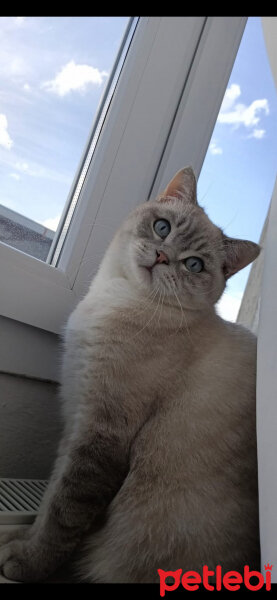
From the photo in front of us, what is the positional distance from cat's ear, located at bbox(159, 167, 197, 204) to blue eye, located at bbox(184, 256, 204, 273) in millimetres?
200

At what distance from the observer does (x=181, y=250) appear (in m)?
1.37

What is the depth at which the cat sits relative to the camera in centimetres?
106

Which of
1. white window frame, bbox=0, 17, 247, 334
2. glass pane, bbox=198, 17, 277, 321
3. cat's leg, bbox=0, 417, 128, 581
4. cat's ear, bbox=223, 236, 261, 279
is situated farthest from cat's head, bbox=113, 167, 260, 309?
glass pane, bbox=198, 17, 277, 321

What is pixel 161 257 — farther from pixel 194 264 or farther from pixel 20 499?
pixel 20 499

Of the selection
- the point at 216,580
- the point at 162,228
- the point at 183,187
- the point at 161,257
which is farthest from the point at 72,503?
the point at 183,187

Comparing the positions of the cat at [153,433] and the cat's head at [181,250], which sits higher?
the cat's head at [181,250]

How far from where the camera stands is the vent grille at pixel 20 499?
1.13 metres

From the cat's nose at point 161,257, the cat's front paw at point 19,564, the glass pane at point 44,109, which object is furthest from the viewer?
the glass pane at point 44,109

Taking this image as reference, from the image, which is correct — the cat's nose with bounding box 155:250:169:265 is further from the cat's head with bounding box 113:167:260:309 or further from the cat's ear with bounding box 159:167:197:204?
the cat's ear with bounding box 159:167:197:204

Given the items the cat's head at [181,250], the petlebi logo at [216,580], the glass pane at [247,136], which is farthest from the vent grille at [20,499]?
the glass pane at [247,136]

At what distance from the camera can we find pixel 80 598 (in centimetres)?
81

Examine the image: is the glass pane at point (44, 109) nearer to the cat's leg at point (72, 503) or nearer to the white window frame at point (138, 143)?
the white window frame at point (138, 143)

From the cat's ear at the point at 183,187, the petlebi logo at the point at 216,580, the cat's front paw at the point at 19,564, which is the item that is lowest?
the cat's front paw at the point at 19,564
